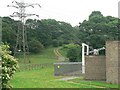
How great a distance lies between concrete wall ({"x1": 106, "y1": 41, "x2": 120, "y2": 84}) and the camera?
27409 millimetres

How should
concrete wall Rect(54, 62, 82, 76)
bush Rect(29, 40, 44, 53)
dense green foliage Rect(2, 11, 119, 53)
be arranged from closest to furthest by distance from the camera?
concrete wall Rect(54, 62, 82, 76), dense green foliage Rect(2, 11, 119, 53), bush Rect(29, 40, 44, 53)

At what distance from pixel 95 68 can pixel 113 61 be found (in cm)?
368

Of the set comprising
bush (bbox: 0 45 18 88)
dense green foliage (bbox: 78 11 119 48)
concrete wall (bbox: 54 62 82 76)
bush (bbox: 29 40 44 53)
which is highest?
dense green foliage (bbox: 78 11 119 48)

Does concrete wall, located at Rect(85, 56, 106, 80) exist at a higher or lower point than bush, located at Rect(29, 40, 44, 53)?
lower

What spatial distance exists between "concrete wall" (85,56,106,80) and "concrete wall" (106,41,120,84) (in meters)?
2.56

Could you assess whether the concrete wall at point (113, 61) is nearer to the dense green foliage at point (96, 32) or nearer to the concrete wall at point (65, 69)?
the concrete wall at point (65, 69)

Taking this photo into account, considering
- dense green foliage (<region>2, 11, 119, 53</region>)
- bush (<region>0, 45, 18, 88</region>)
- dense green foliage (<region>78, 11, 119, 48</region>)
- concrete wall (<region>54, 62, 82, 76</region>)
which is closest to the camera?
bush (<region>0, 45, 18, 88</region>)

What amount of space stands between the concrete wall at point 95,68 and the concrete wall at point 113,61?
8.41 ft

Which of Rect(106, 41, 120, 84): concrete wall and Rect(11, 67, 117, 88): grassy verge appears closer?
Rect(11, 67, 117, 88): grassy verge

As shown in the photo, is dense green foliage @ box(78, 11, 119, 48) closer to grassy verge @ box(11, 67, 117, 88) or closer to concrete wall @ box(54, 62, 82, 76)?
concrete wall @ box(54, 62, 82, 76)

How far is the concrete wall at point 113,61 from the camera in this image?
27409 mm

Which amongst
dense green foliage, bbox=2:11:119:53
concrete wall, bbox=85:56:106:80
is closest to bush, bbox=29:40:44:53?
dense green foliage, bbox=2:11:119:53

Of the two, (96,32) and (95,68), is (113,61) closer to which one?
(95,68)

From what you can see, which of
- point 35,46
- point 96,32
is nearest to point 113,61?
point 96,32
